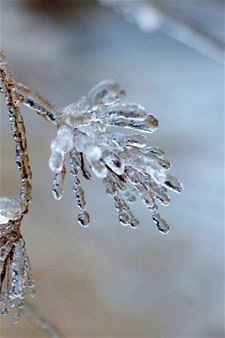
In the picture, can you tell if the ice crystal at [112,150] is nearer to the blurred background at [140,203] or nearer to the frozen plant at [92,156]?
the frozen plant at [92,156]

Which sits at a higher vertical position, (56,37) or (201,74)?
(56,37)

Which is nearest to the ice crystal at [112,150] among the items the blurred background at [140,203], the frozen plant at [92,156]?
the frozen plant at [92,156]

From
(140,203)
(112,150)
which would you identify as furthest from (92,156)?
(140,203)

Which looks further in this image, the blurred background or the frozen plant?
the blurred background

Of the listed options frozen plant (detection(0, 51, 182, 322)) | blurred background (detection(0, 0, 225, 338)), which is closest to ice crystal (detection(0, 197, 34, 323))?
frozen plant (detection(0, 51, 182, 322))

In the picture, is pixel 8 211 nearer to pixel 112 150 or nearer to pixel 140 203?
pixel 112 150

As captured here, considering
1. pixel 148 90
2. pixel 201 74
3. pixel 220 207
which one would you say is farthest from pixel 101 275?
pixel 201 74

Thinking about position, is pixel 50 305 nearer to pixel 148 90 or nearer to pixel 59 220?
pixel 59 220

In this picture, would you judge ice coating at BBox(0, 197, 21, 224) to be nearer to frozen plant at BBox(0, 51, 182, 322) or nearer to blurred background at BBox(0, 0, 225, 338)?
frozen plant at BBox(0, 51, 182, 322)
